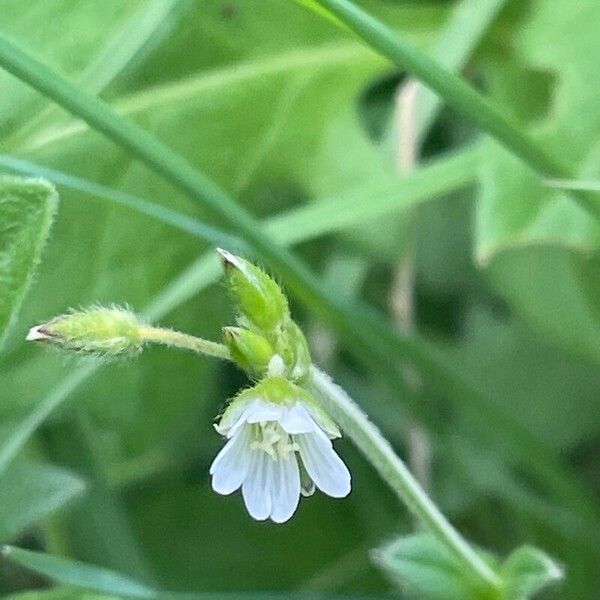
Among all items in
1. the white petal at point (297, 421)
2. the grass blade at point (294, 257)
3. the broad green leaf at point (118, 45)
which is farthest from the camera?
the broad green leaf at point (118, 45)

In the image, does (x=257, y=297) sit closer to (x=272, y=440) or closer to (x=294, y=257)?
(x=272, y=440)

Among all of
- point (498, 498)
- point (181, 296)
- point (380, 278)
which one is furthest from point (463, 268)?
point (181, 296)

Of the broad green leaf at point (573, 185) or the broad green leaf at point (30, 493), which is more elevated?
the broad green leaf at point (573, 185)

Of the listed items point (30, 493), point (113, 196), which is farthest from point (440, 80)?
point (30, 493)

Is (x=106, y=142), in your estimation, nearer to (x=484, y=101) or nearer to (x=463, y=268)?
(x=484, y=101)

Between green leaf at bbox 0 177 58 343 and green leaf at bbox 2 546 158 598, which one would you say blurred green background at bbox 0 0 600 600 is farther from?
green leaf at bbox 0 177 58 343

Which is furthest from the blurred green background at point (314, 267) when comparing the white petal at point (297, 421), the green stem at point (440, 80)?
the white petal at point (297, 421)

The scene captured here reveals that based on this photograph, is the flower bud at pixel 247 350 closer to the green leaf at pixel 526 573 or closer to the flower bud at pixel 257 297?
the flower bud at pixel 257 297
